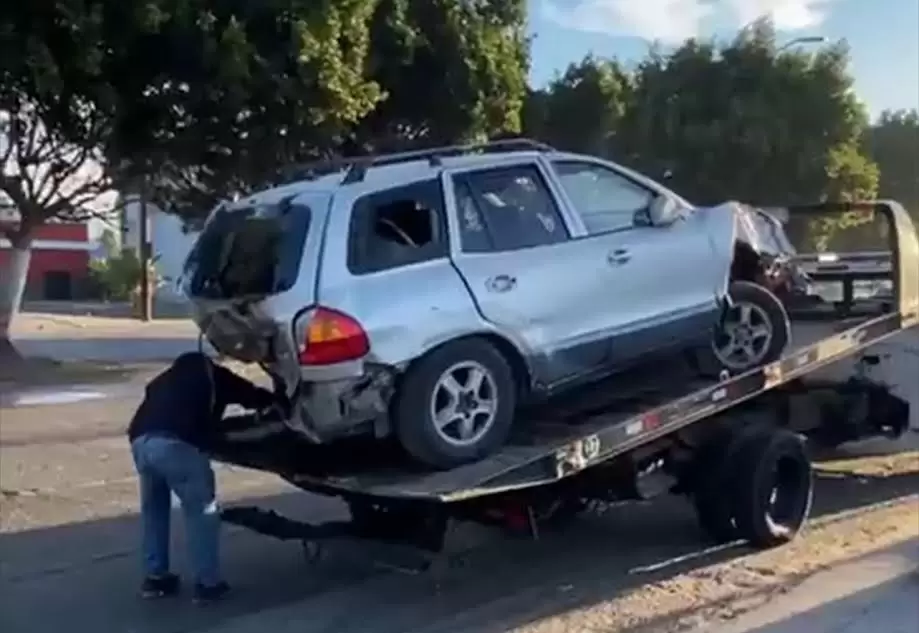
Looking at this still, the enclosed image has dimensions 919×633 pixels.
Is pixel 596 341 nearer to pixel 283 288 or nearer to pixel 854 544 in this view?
pixel 283 288

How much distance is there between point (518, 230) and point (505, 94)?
15.7 meters

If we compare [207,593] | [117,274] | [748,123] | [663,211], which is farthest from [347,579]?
[117,274]

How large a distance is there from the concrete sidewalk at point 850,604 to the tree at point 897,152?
40622 mm

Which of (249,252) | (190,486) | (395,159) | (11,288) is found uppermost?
(395,159)

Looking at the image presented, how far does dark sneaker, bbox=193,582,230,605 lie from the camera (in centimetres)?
815

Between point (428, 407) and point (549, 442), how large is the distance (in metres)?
0.91

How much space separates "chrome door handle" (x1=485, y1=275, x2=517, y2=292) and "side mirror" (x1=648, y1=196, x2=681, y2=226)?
4.20 ft

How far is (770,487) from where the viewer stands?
9336 mm

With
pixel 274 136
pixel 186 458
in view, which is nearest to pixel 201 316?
pixel 186 458

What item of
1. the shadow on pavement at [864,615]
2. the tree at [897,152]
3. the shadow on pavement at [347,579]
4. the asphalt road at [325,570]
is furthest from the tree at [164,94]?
the tree at [897,152]

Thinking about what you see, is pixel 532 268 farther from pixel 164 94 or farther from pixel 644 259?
pixel 164 94

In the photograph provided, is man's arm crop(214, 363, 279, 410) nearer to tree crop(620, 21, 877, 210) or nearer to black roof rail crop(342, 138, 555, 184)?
black roof rail crop(342, 138, 555, 184)

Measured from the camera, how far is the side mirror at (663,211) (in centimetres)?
861

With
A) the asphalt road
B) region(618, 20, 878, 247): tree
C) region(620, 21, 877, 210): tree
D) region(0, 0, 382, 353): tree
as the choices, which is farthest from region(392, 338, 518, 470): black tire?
region(618, 20, 878, 247): tree
